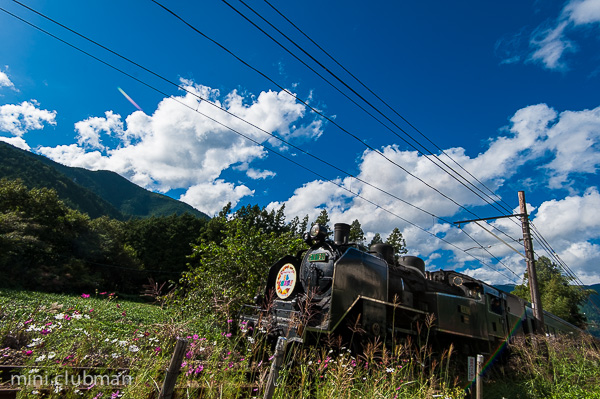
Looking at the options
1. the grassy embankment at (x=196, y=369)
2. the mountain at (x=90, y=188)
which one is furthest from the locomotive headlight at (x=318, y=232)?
the mountain at (x=90, y=188)

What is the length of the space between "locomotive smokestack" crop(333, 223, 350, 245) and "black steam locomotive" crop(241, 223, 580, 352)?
3cm

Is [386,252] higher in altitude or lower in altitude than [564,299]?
lower

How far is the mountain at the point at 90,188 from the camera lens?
63375mm

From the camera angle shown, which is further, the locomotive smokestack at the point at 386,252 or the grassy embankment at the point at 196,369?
the locomotive smokestack at the point at 386,252

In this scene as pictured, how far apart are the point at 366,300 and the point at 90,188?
189 m

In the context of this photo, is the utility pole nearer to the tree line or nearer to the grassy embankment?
the grassy embankment

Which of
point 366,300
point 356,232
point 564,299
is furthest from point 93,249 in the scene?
point 564,299

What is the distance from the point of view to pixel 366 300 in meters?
6.04

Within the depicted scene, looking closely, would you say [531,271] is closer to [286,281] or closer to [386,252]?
[386,252]

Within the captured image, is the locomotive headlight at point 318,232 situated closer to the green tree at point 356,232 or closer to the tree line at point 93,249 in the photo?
the tree line at point 93,249

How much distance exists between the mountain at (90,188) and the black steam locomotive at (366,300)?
61.2 meters

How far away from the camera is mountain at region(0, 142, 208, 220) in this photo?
63375 millimetres

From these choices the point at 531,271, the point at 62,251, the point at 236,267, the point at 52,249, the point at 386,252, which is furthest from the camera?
the point at 62,251

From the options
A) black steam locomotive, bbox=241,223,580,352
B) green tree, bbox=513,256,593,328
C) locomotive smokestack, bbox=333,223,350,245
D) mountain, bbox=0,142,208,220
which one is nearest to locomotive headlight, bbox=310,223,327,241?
black steam locomotive, bbox=241,223,580,352
